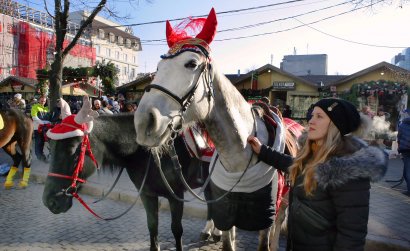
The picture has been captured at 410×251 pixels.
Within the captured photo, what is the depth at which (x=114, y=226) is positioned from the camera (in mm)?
5125

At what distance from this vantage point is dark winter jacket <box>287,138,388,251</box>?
1817 millimetres

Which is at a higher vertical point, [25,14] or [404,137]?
[25,14]

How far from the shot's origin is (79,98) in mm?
25984

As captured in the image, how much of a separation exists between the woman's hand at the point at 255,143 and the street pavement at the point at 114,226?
7.60 ft

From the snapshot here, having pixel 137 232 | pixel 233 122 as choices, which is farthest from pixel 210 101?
pixel 137 232

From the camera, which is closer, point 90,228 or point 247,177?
point 247,177

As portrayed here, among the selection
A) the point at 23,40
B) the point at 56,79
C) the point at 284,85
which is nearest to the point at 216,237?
the point at 56,79

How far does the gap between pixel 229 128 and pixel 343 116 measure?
0.82 meters

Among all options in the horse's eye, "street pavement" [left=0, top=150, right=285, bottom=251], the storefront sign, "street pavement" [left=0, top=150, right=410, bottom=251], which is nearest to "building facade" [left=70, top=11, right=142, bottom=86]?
the storefront sign

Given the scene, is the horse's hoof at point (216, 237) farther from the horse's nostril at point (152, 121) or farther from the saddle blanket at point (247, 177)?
the horse's nostril at point (152, 121)

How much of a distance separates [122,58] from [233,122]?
230ft

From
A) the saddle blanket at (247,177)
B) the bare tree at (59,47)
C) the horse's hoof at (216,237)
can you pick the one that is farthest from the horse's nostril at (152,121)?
the bare tree at (59,47)

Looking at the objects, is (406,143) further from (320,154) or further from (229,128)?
(229,128)

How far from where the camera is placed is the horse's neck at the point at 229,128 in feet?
7.80
